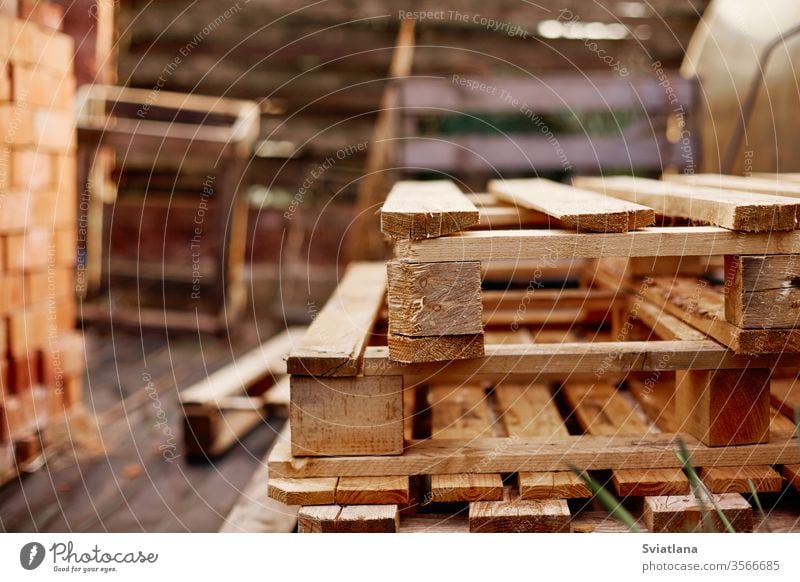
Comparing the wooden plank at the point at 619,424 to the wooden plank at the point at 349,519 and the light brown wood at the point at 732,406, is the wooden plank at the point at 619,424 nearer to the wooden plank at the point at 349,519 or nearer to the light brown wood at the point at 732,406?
the light brown wood at the point at 732,406

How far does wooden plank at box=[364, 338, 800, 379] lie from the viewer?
82.8 inches

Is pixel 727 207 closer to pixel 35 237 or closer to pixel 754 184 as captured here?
pixel 754 184

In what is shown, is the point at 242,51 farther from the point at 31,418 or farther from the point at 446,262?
the point at 446,262

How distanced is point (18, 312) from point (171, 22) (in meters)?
4.08

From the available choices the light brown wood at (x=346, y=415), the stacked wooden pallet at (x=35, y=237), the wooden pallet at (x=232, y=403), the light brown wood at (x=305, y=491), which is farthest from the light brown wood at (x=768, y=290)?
the stacked wooden pallet at (x=35, y=237)

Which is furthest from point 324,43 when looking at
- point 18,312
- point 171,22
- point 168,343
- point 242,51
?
point 18,312

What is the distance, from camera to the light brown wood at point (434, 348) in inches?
77.7

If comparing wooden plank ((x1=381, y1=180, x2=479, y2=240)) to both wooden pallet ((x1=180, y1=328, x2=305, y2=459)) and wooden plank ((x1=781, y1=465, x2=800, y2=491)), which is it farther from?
wooden pallet ((x1=180, y1=328, x2=305, y2=459))

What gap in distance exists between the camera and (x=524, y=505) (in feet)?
6.72

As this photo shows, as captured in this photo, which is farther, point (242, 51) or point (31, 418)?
point (242, 51)

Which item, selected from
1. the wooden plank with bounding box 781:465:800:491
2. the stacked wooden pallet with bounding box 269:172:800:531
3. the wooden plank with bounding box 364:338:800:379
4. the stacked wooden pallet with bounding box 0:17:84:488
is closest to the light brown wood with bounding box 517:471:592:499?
the stacked wooden pallet with bounding box 269:172:800:531

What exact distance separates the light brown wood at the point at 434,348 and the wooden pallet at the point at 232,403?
140 centimetres

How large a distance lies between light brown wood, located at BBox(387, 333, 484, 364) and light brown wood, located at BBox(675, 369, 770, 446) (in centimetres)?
64
